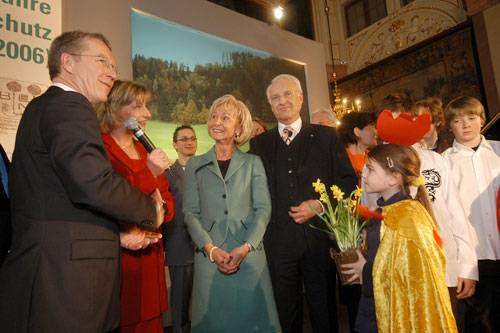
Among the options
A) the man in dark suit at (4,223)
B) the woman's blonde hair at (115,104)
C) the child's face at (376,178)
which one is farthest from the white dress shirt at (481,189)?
the man in dark suit at (4,223)

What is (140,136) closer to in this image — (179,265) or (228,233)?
(228,233)

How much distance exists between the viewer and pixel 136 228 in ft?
5.13

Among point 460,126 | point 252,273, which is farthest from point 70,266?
point 460,126

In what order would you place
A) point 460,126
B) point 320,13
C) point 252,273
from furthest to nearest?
point 320,13
point 460,126
point 252,273

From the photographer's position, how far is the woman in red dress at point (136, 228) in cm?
157

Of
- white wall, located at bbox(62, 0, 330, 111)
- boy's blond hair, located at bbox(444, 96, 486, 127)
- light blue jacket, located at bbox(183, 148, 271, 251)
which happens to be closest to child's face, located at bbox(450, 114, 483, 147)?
boy's blond hair, located at bbox(444, 96, 486, 127)

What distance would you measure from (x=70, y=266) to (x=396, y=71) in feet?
28.7

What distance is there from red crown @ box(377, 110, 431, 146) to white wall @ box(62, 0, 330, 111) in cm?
333

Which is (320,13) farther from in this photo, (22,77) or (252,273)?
(252,273)

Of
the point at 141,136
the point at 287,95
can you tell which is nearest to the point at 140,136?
the point at 141,136

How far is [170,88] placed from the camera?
16.3 feet

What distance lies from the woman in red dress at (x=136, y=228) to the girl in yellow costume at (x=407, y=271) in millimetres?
921

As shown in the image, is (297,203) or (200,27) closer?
(297,203)

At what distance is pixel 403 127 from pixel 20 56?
11.2 feet
